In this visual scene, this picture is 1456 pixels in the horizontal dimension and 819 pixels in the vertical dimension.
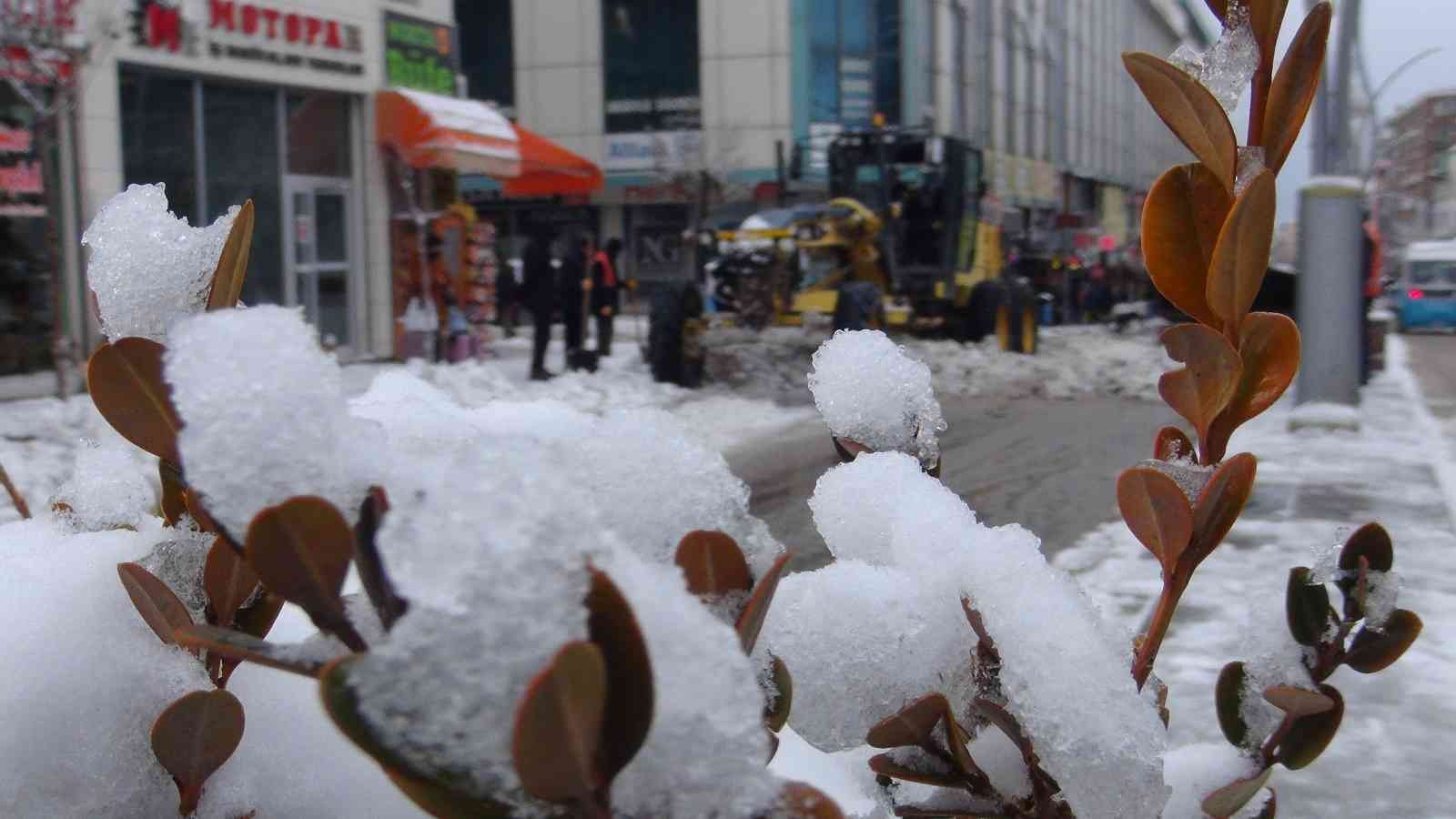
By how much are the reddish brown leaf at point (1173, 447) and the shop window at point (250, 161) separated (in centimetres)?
1408

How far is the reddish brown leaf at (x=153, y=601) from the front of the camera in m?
0.65

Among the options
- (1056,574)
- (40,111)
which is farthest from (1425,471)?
(40,111)

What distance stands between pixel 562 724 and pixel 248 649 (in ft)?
0.51

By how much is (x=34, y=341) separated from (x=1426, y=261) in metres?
29.4

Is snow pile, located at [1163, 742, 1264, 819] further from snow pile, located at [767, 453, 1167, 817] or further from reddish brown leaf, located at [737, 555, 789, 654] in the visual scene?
reddish brown leaf, located at [737, 555, 789, 654]

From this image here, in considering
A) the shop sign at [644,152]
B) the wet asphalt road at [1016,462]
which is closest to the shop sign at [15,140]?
the wet asphalt road at [1016,462]

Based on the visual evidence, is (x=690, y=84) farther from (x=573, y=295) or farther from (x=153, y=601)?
(x=153, y=601)

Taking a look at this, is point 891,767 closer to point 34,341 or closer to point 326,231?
point 34,341

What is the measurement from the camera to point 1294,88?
27.6 inches

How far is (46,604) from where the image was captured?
69 centimetres

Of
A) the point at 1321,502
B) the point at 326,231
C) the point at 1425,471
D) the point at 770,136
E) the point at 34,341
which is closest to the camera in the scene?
the point at 1321,502

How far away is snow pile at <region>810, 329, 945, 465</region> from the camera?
2.67ft

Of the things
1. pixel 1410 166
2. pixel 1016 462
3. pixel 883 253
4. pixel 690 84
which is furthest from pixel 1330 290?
pixel 1410 166

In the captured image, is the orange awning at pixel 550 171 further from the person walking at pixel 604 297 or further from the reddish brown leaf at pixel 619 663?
the reddish brown leaf at pixel 619 663
